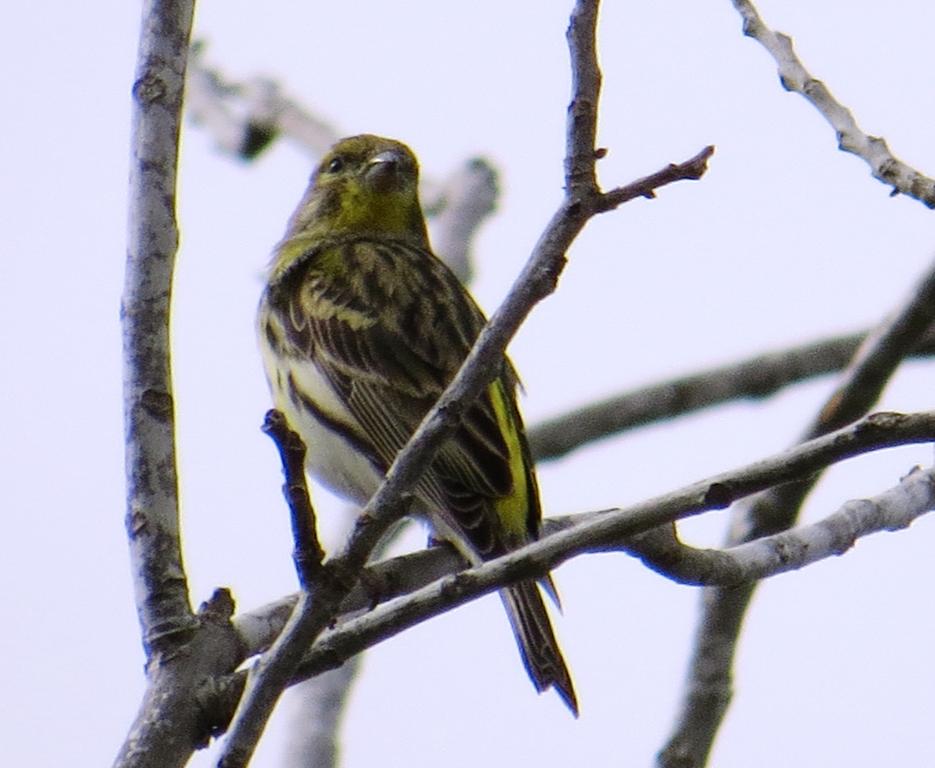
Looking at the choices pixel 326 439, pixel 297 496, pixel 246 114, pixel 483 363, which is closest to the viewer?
pixel 297 496

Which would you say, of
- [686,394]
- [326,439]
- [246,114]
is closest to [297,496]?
[326,439]

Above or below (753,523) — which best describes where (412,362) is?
above

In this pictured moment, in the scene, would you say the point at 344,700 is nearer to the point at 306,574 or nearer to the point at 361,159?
the point at 361,159

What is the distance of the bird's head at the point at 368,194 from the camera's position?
7344 millimetres

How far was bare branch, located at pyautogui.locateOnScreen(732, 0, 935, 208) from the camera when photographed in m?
3.67

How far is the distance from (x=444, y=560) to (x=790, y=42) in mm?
1734

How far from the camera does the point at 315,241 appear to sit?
7172 mm

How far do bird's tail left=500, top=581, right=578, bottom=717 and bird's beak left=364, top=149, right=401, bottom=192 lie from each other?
9.24ft

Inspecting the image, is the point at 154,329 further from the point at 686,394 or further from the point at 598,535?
the point at 686,394

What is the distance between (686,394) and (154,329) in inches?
175

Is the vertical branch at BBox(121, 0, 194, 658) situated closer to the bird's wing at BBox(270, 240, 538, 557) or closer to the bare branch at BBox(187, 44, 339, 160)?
the bird's wing at BBox(270, 240, 538, 557)

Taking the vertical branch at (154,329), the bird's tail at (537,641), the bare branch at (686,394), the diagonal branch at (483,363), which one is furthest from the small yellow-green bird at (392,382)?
the diagonal branch at (483,363)

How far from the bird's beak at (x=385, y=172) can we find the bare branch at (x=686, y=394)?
1.28 metres

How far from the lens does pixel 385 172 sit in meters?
7.34
